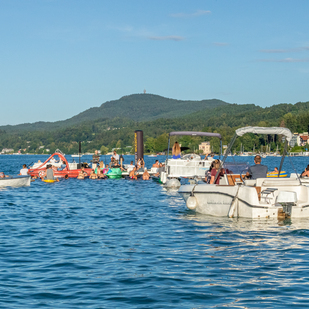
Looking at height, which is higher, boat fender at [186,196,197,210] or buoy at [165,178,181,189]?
boat fender at [186,196,197,210]

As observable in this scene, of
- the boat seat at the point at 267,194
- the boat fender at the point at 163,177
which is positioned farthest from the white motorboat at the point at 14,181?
the boat seat at the point at 267,194

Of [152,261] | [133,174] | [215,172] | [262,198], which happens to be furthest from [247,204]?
[133,174]

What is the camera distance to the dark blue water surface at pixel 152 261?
798 cm

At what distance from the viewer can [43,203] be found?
2352cm

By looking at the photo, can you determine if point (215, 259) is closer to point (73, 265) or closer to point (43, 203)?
point (73, 265)

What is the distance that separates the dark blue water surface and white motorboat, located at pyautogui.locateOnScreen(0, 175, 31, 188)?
13.6 m

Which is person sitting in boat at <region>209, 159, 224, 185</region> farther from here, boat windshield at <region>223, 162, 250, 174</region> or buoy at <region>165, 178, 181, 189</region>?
buoy at <region>165, 178, 181, 189</region>

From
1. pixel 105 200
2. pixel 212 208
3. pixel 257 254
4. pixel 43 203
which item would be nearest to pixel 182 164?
pixel 105 200

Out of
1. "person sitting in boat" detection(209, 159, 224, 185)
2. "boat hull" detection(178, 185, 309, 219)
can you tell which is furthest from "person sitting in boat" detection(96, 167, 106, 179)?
"boat hull" detection(178, 185, 309, 219)

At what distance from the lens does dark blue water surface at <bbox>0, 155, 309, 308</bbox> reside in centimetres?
798

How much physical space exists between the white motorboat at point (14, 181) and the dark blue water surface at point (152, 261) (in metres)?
13.6

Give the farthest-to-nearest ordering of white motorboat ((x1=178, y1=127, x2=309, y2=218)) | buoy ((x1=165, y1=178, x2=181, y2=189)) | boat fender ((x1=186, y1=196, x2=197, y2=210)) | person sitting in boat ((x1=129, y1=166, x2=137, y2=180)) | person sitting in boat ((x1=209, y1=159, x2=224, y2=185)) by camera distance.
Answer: person sitting in boat ((x1=129, y1=166, x2=137, y2=180)) → buoy ((x1=165, y1=178, x2=181, y2=189)) → person sitting in boat ((x1=209, y1=159, x2=224, y2=185)) → boat fender ((x1=186, y1=196, x2=197, y2=210)) → white motorboat ((x1=178, y1=127, x2=309, y2=218))

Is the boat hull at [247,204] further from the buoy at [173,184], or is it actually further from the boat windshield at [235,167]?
the buoy at [173,184]

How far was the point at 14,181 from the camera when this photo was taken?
105ft
